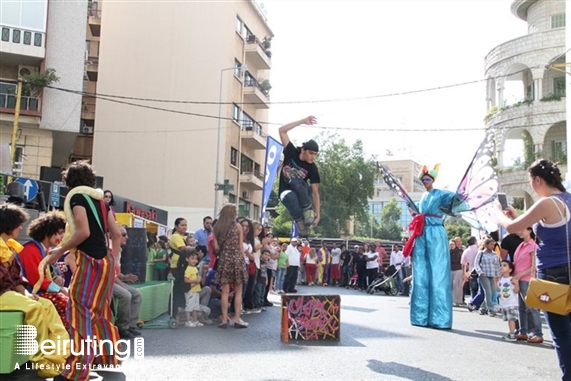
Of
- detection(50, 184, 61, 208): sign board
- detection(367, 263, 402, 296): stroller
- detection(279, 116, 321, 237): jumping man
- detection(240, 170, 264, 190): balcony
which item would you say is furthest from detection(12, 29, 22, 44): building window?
detection(279, 116, 321, 237): jumping man

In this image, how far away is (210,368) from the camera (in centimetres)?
631

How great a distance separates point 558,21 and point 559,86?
380 centimetres

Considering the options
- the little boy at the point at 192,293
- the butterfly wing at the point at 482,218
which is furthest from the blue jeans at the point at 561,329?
the little boy at the point at 192,293

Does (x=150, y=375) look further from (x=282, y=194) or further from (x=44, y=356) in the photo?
(x=282, y=194)

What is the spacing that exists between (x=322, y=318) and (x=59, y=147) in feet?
91.6

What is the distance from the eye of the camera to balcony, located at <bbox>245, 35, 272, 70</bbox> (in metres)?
48.5

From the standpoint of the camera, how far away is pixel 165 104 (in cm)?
4250

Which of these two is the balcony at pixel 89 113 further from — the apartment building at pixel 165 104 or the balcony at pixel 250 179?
the balcony at pixel 250 179

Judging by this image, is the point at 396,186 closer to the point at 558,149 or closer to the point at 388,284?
the point at 388,284

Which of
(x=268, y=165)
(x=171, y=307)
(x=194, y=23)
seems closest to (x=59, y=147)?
(x=194, y=23)

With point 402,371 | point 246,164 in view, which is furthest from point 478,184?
point 246,164

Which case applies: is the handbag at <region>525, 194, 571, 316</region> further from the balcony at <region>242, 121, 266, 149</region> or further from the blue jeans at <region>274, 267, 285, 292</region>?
the balcony at <region>242, 121, 266, 149</region>

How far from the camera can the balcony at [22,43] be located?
27.8 m

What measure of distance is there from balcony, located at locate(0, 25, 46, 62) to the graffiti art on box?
80.3 ft
